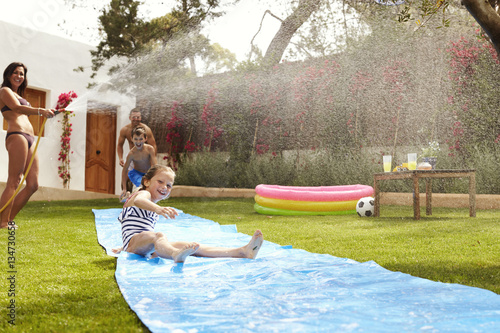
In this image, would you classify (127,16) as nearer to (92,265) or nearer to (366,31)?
(366,31)

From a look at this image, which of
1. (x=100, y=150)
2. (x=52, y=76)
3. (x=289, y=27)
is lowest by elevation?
(x=100, y=150)

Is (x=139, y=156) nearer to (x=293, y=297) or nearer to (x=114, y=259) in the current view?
(x=114, y=259)

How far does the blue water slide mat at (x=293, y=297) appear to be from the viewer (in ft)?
5.08

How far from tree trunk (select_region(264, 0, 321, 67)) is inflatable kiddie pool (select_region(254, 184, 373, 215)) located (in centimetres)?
589

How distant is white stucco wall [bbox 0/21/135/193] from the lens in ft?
30.0

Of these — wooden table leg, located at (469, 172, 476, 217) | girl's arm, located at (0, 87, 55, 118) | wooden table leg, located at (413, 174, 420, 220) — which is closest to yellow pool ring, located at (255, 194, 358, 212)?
wooden table leg, located at (413, 174, 420, 220)

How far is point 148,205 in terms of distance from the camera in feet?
8.89

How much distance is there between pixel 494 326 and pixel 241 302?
92 cm

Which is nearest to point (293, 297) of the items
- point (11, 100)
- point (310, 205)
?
point (11, 100)

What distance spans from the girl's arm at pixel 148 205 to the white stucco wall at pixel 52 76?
21.4ft

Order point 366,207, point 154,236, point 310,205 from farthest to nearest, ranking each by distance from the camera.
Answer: point 310,205, point 366,207, point 154,236

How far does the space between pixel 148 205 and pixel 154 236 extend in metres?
0.36

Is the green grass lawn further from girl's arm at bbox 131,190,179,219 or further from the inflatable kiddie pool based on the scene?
the inflatable kiddie pool

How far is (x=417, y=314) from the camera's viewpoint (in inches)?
65.6
